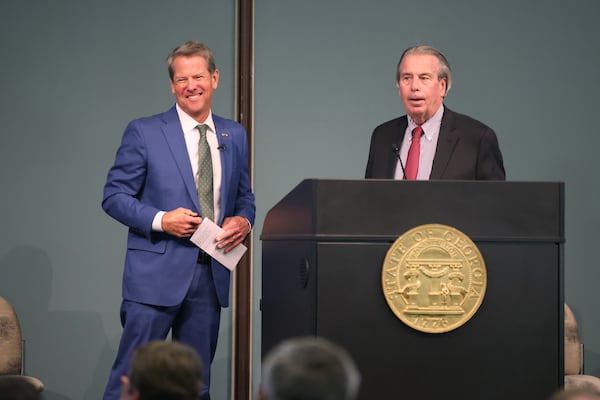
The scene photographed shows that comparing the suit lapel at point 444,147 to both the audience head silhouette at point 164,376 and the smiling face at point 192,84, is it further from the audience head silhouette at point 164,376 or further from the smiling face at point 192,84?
the audience head silhouette at point 164,376

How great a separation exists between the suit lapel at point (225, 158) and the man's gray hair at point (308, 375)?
2.23 meters

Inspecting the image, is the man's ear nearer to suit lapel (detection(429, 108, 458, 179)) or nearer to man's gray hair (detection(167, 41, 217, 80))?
suit lapel (detection(429, 108, 458, 179))

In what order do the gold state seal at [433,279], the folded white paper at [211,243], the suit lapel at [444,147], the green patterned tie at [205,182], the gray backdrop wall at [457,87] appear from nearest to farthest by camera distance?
the gold state seal at [433,279], the suit lapel at [444,147], the folded white paper at [211,243], the green patterned tie at [205,182], the gray backdrop wall at [457,87]

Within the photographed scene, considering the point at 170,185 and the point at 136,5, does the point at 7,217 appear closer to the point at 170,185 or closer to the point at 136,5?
the point at 136,5

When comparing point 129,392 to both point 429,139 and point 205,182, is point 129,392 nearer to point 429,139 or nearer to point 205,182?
point 429,139

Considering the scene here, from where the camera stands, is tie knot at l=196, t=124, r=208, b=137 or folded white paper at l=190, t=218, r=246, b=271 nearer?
folded white paper at l=190, t=218, r=246, b=271

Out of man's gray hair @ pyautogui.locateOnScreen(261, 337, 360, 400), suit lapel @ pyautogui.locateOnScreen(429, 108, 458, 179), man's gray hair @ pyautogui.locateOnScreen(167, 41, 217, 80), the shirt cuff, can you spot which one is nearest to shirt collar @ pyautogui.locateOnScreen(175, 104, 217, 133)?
man's gray hair @ pyautogui.locateOnScreen(167, 41, 217, 80)

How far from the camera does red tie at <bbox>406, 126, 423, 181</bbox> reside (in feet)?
10.3

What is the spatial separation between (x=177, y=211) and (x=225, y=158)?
34cm

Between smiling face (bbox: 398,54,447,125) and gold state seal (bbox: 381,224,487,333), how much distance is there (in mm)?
939

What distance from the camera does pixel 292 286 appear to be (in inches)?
108

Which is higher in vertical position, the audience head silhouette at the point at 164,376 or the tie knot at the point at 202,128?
the tie knot at the point at 202,128

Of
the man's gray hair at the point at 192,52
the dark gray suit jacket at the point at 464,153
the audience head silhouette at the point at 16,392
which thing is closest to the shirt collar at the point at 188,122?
the man's gray hair at the point at 192,52

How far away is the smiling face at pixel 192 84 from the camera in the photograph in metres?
3.62
